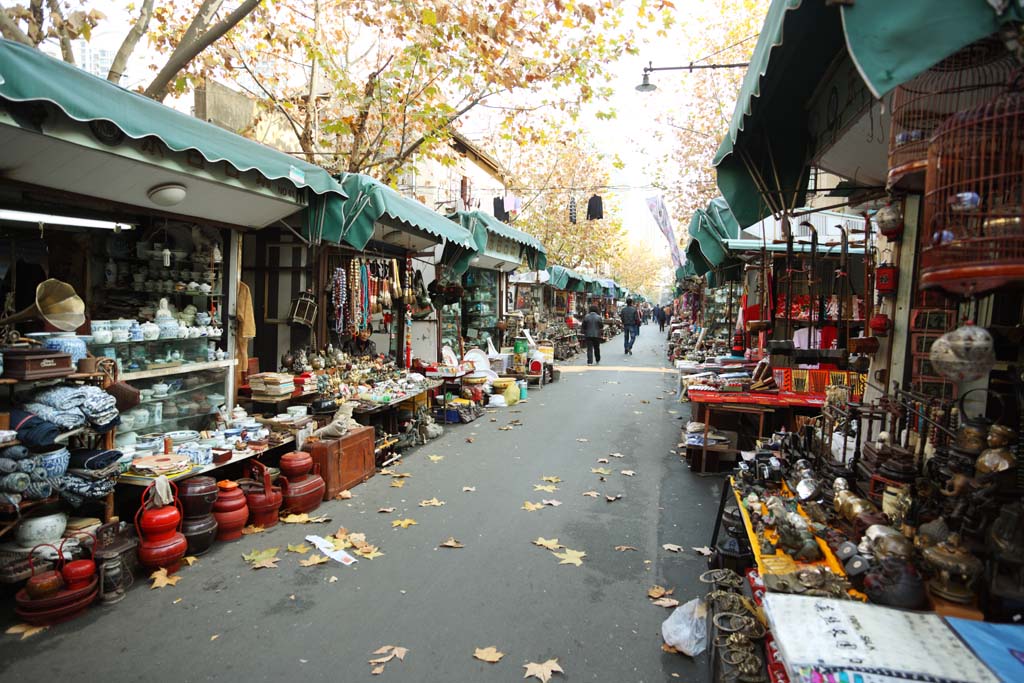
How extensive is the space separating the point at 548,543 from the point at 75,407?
13.6 ft

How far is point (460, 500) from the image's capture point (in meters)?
6.62

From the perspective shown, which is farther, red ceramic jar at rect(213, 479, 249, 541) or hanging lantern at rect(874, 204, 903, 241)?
red ceramic jar at rect(213, 479, 249, 541)

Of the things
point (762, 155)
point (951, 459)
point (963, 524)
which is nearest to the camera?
point (963, 524)

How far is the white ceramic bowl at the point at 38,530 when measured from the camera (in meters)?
4.16

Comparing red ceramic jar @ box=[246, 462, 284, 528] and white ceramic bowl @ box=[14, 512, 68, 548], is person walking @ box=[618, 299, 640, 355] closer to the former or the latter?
red ceramic jar @ box=[246, 462, 284, 528]

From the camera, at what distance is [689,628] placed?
382 cm

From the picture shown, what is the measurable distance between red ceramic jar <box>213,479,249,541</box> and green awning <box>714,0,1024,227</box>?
512cm

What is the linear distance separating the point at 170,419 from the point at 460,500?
3370 millimetres

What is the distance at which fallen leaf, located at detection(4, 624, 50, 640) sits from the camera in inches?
150

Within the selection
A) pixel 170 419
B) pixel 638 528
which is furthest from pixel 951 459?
pixel 170 419

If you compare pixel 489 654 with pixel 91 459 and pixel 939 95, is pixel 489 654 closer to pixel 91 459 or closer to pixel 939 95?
pixel 91 459

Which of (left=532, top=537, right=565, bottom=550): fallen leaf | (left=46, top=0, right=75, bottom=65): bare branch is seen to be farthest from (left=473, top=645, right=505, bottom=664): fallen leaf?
(left=46, top=0, right=75, bottom=65): bare branch

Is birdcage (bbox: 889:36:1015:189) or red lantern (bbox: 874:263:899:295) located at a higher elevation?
birdcage (bbox: 889:36:1015:189)

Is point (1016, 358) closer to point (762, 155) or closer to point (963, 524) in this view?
point (963, 524)
